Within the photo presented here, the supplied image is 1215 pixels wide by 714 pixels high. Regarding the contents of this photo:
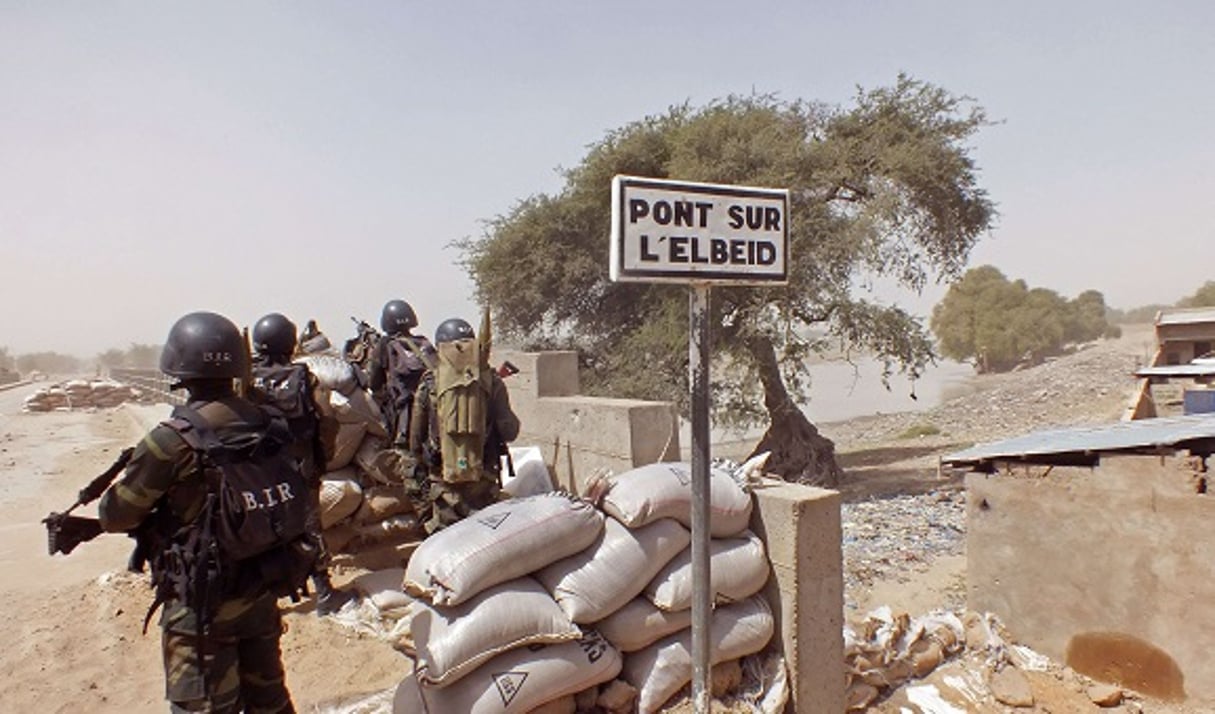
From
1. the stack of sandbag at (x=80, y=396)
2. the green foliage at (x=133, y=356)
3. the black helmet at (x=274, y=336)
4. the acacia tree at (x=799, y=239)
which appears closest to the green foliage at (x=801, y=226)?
the acacia tree at (x=799, y=239)

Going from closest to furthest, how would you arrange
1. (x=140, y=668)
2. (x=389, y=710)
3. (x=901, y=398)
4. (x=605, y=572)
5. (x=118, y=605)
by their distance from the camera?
(x=605, y=572), (x=389, y=710), (x=140, y=668), (x=118, y=605), (x=901, y=398)

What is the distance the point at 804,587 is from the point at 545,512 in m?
1.09

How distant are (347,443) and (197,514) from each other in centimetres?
249

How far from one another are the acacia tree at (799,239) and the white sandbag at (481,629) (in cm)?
1013

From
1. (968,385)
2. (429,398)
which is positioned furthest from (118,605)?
(968,385)

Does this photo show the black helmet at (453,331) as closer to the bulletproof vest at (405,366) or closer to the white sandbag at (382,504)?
the bulletproof vest at (405,366)

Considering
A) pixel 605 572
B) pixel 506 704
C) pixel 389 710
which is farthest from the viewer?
pixel 389 710

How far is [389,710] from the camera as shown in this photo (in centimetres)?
304

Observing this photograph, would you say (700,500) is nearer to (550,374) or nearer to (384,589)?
(384,589)

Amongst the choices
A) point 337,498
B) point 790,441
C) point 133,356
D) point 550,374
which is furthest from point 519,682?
point 133,356

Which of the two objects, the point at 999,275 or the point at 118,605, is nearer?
the point at 118,605

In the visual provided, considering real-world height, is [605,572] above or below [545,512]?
below

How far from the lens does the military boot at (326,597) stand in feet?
14.0

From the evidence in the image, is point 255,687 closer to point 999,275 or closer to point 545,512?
point 545,512
